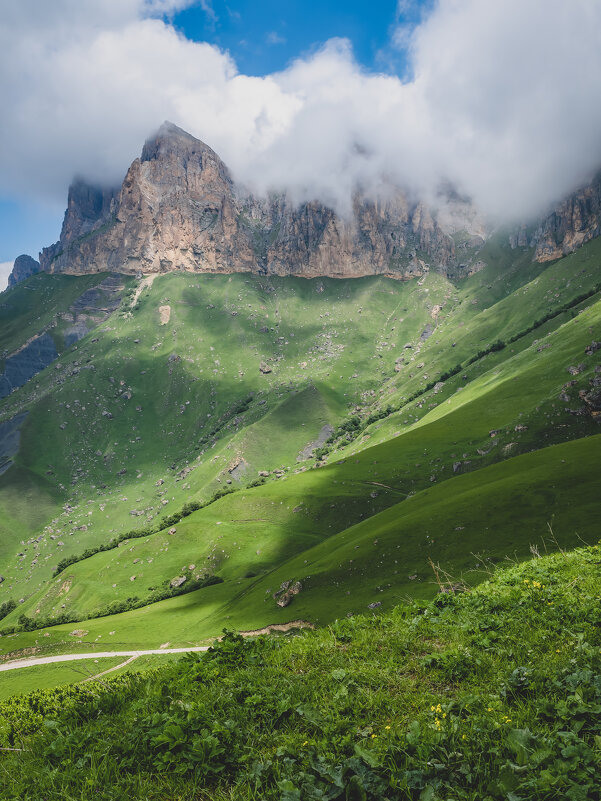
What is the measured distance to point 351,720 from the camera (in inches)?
321

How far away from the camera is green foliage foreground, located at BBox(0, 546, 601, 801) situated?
20.9ft

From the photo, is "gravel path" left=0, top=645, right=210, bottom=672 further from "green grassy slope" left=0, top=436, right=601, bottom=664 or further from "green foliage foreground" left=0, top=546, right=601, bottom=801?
"green foliage foreground" left=0, top=546, right=601, bottom=801

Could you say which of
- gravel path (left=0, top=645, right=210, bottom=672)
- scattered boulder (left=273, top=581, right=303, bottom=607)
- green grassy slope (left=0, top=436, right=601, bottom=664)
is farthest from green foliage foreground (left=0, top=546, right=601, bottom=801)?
gravel path (left=0, top=645, right=210, bottom=672)

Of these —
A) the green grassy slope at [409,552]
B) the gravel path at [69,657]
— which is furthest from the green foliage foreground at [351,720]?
the gravel path at [69,657]

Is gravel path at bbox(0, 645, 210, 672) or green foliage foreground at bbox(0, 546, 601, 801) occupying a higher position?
green foliage foreground at bbox(0, 546, 601, 801)

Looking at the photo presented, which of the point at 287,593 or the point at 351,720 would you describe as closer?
the point at 351,720

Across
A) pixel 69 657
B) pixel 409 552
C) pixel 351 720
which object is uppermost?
pixel 351 720

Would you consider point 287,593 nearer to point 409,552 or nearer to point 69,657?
point 409,552

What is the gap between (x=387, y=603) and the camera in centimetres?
5928

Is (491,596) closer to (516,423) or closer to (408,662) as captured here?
(408,662)

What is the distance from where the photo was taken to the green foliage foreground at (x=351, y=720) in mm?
6371

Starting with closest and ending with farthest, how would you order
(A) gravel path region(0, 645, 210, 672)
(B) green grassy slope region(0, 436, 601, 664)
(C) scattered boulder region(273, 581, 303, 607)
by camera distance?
(B) green grassy slope region(0, 436, 601, 664) < (A) gravel path region(0, 645, 210, 672) < (C) scattered boulder region(273, 581, 303, 607)

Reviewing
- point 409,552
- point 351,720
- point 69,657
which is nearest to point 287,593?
point 409,552

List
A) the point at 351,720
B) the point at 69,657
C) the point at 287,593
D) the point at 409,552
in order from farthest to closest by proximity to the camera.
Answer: the point at 69,657 < the point at 287,593 < the point at 409,552 < the point at 351,720
